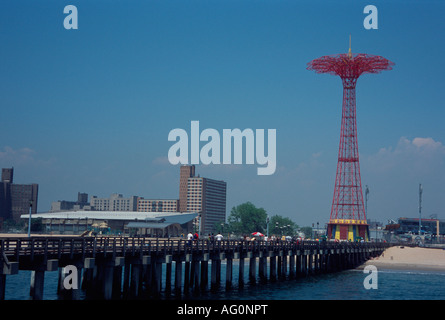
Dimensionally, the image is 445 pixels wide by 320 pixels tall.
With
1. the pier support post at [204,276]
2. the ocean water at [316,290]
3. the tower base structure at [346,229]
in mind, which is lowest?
the ocean water at [316,290]

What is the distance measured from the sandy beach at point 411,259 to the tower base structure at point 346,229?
681 centimetres

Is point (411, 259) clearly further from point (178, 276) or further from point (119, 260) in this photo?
point (119, 260)

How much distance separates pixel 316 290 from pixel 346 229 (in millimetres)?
59056

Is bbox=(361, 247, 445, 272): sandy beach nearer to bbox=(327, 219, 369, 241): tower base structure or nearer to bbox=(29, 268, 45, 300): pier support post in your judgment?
bbox=(327, 219, 369, 241): tower base structure

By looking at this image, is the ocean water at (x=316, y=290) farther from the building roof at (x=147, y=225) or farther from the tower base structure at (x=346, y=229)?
the building roof at (x=147, y=225)

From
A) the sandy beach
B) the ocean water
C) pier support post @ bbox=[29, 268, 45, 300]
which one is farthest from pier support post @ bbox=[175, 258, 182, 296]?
the sandy beach

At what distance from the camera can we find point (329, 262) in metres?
82.8

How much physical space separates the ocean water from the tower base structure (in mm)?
38645

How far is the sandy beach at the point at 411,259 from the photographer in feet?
314

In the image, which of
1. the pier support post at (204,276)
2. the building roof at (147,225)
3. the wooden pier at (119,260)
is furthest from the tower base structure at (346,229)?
Result: the pier support post at (204,276)

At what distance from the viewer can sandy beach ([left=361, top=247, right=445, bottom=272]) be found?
9562 cm

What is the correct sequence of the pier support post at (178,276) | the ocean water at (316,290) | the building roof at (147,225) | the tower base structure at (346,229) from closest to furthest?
the pier support post at (178,276) → the ocean water at (316,290) → the tower base structure at (346,229) → the building roof at (147,225)
